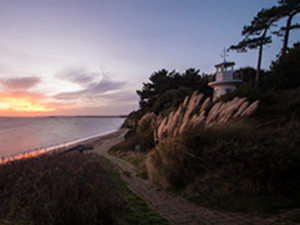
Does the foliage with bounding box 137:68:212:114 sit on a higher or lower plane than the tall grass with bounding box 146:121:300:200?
higher

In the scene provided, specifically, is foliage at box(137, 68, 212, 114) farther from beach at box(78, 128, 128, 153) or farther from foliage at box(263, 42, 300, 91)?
foliage at box(263, 42, 300, 91)

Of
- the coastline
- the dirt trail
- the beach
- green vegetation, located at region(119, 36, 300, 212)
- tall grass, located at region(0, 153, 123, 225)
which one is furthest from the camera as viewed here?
the beach

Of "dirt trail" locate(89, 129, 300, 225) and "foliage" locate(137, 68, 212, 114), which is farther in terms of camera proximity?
"foliage" locate(137, 68, 212, 114)

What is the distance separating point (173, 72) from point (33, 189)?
29313mm

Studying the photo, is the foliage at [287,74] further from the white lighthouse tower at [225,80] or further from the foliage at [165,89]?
the foliage at [165,89]

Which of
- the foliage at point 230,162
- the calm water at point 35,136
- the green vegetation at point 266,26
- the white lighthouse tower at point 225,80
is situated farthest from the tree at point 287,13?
the calm water at point 35,136

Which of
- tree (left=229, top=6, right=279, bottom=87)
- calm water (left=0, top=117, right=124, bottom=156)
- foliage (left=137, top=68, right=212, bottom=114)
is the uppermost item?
tree (left=229, top=6, right=279, bottom=87)

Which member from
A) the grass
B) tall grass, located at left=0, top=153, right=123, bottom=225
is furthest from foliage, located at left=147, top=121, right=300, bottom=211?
tall grass, located at left=0, top=153, right=123, bottom=225

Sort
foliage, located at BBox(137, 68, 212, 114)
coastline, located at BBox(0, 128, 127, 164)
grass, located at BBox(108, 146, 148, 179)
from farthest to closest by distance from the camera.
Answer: foliage, located at BBox(137, 68, 212, 114)
grass, located at BBox(108, 146, 148, 179)
coastline, located at BBox(0, 128, 127, 164)

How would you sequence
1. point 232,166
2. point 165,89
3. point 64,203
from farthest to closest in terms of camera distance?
point 165,89 → point 232,166 → point 64,203

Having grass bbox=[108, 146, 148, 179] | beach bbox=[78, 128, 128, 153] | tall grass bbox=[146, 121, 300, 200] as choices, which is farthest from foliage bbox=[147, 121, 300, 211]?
beach bbox=[78, 128, 128, 153]

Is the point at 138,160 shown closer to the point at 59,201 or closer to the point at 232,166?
the point at 232,166

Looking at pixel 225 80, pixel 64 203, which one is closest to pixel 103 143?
pixel 225 80

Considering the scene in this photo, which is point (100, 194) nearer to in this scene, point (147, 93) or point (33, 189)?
point (33, 189)
